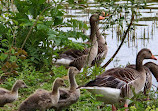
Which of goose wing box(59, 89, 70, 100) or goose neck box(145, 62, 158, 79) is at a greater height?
goose wing box(59, 89, 70, 100)

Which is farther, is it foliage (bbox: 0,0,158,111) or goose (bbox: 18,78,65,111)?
foliage (bbox: 0,0,158,111)

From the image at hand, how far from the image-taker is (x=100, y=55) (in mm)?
10445

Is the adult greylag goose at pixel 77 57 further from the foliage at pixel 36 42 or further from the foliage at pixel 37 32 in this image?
the foliage at pixel 37 32

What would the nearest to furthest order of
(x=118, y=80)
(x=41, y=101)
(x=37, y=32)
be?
1. (x=41, y=101)
2. (x=118, y=80)
3. (x=37, y=32)

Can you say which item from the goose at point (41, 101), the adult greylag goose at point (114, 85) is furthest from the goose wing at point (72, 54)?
the goose at point (41, 101)

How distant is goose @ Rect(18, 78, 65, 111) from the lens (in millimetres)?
5660

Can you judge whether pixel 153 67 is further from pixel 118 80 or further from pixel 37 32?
pixel 37 32

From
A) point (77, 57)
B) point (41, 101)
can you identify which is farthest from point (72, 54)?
point (41, 101)

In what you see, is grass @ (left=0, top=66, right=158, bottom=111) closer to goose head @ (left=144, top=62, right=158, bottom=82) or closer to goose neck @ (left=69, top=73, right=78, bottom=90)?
goose neck @ (left=69, top=73, right=78, bottom=90)

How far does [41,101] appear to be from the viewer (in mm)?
5707

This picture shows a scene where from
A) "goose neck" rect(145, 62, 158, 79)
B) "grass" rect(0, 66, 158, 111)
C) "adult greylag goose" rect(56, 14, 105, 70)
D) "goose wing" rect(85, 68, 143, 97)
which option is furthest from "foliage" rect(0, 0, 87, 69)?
"goose wing" rect(85, 68, 143, 97)

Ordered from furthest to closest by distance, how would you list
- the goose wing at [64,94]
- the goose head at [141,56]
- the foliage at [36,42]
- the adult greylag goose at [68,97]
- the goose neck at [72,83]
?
the foliage at [36,42]
the goose head at [141,56]
the goose neck at [72,83]
the goose wing at [64,94]
the adult greylag goose at [68,97]

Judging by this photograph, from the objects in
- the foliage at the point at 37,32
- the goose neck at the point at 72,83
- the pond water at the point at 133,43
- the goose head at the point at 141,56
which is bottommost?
the pond water at the point at 133,43

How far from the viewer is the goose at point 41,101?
18.6 feet
